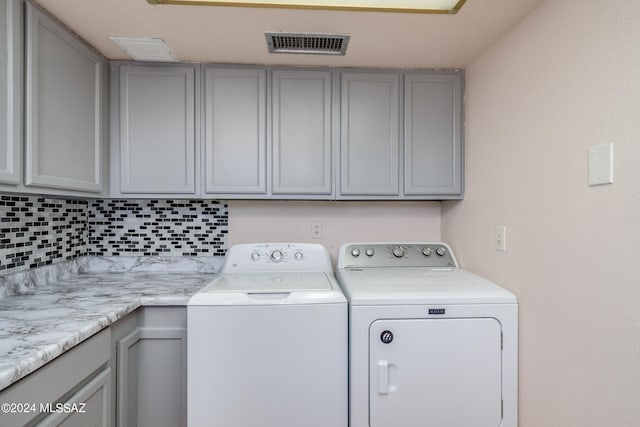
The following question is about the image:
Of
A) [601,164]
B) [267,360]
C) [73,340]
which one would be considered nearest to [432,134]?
[601,164]

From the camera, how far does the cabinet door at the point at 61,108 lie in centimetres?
130

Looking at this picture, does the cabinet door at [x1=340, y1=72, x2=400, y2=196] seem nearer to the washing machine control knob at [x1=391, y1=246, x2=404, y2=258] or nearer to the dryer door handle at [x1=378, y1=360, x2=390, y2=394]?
the washing machine control knob at [x1=391, y1=246, x2=404, y2=258]

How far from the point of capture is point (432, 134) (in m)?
1.93

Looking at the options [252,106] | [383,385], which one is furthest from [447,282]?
[252,106]

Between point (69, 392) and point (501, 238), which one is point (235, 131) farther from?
point (501, 238)

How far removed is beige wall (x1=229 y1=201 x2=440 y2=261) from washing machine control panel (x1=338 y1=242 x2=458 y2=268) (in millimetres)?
190

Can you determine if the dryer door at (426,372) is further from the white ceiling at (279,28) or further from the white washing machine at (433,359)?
the white ceiling at (279,28)

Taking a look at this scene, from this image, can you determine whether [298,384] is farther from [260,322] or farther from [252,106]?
[252,106]

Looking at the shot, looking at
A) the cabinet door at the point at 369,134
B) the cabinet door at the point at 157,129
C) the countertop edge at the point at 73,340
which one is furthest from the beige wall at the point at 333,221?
the countertop edge at the point at 73,340

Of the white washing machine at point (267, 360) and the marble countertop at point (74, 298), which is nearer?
the marble countertop at point (74, 298)

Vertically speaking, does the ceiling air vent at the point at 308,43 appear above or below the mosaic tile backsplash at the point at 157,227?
above

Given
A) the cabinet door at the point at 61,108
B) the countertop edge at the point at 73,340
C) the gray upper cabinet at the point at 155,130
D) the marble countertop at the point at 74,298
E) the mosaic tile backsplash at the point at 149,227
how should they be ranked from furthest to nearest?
the mosaic tile backsplash at the point at 149,227 → the gray upper cabinet at the point at 155,130 → the cabinet door at the point at 61,108 → the marble countertop at the point at 74,298 → the countertop edge at the point at 73,340

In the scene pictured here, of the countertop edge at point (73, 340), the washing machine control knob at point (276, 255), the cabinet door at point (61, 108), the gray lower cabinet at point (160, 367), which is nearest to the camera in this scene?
the countertop edge at point (73, 340)

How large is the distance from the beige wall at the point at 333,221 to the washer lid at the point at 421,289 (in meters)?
0.46
